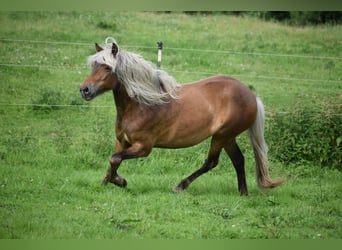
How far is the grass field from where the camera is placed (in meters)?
4.78

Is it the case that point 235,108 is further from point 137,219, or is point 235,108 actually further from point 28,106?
point 28,106

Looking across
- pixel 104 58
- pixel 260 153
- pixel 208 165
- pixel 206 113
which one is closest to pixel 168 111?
pixel 206 113

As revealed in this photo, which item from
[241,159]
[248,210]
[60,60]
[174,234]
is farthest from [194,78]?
[174,234]

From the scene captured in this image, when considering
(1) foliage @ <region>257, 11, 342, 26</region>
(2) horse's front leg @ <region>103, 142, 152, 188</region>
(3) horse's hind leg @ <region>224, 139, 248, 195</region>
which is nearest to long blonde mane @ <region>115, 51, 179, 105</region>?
(2) horse's front leg @ <region>103, 142, 152, 188</region>

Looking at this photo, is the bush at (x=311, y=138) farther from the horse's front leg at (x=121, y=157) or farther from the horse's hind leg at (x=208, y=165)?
the horse's front leg at (x=121, y=157)

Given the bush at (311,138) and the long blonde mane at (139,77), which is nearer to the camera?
the long blonde mane at (139,77)

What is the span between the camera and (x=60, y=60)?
758 centimetres

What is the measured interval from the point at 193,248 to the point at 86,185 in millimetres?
1233

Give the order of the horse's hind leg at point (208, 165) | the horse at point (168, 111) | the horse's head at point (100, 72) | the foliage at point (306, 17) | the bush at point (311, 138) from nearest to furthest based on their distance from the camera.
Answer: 1. the horse's head at point (100, 72)
2. the horse at point (168, 111)
3. the horse's hind leg at point (208, 165)
4. the bush at point (311, 138)
5. the foliage at point (306, 17)

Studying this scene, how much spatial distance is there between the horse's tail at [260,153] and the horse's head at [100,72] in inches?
53.1

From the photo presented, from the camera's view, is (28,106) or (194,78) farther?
(194,78)

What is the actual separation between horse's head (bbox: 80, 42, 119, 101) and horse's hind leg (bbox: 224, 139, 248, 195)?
1.27m

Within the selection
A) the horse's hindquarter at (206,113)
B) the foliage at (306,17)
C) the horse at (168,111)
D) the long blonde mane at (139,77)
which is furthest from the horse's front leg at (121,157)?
the foliage at (306,17)

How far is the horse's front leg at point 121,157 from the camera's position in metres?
5.08
